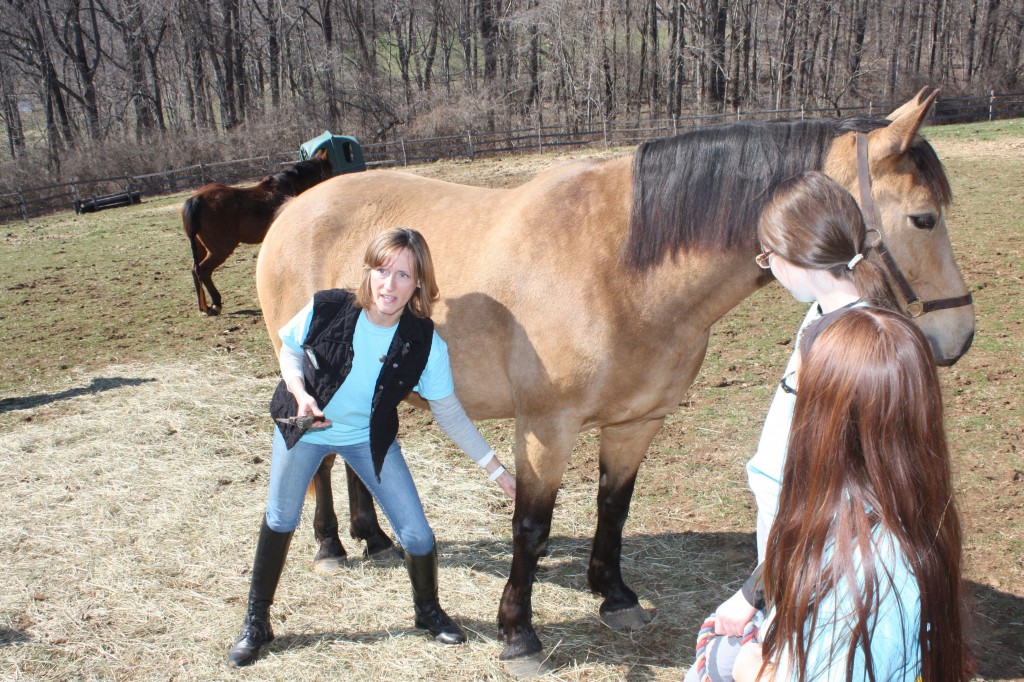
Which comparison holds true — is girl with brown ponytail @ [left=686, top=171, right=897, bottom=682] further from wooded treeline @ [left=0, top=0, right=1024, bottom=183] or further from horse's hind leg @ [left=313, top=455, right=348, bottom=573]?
wooded treeline @ [left=0, top=0, right=1024, bottom=183]

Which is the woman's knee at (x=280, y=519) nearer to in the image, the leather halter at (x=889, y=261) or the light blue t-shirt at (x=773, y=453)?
the light blue t-shirt at (x=773, y=453)

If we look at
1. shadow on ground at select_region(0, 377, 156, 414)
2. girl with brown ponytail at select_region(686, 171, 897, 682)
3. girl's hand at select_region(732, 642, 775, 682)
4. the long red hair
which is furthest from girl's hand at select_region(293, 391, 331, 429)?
shadow on ground at select_region(0, 377, 156, 414)

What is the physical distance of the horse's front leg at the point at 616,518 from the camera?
3189mm

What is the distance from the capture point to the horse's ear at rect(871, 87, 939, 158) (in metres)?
2.29

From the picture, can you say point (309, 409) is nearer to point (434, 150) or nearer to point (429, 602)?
point (429, 602)

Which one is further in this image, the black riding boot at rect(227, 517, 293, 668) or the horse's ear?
the black riding boot at rect(227, 517, 293, 668)

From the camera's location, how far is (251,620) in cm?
303

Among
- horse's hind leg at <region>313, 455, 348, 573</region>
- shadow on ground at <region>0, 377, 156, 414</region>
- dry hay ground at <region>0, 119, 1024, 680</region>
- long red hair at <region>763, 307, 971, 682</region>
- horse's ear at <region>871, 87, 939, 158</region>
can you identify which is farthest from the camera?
shadow on ground at <region>0, 377, 156, 414</region>

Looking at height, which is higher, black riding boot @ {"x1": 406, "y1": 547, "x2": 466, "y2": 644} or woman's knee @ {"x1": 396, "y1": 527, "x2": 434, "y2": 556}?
woman's knee @ {"x1": 396, "y1": 527, "x2": 434, "y2": 556}

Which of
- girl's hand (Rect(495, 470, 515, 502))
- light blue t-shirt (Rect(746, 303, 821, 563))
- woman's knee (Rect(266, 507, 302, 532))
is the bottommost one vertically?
woman's knee (Rect(266, 507, 302, 532))

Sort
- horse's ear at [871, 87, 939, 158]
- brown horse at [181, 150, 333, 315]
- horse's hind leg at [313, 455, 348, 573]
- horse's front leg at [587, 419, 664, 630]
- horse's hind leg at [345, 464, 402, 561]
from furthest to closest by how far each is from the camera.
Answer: brown horse at [181, 150, 333, 315]
horse's hind leg at [345, 464, 402, 561]
horse's hind leg at [313, 455, 348, 573]
horse's front leg at [587, 419, 664, 630]
horse's ear at [871, 87, 939, 158]

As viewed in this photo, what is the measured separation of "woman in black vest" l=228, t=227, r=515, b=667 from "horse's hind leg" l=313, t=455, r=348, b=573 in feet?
2.49

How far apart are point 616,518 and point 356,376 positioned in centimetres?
141

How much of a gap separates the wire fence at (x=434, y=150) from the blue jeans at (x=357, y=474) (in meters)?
20.7
